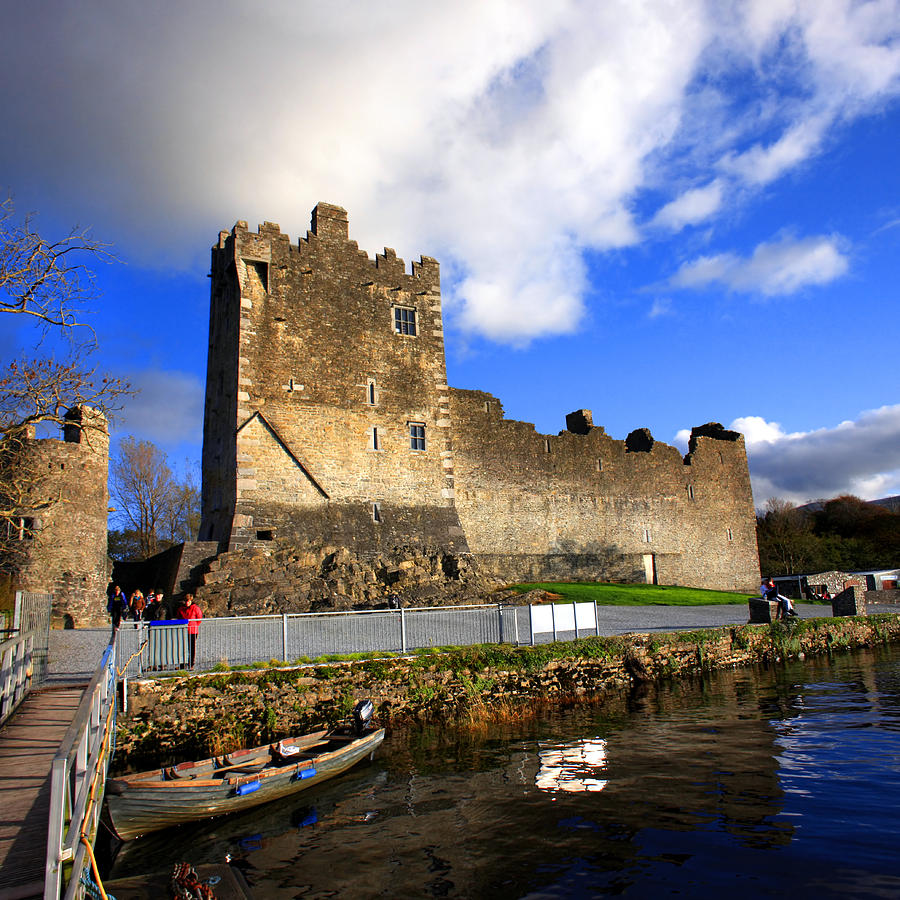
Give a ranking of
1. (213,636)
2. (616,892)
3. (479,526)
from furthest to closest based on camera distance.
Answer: (479,526) → (213,636) → (616,892)

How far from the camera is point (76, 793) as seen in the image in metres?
5.93

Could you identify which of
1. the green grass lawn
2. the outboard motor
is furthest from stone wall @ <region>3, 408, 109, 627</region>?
the outboard motor

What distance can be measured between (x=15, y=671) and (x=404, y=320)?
18.7 meters

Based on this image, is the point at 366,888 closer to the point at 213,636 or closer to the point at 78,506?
the point at 213,636

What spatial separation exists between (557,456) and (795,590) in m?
17.1

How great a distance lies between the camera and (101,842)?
8.64 metres

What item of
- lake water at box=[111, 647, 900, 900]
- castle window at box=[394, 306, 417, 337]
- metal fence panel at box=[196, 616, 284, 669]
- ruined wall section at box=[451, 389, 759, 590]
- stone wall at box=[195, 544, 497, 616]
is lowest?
lake water at box=[111, 647, 900, 900]

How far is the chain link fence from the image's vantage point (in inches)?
527

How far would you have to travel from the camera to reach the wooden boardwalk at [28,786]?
5.69m

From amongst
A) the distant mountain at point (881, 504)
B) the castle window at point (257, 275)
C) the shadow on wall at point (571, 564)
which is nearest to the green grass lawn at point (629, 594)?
the shadow on wall at point (571, 564)

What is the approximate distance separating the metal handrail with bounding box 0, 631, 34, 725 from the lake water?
11.0 feet

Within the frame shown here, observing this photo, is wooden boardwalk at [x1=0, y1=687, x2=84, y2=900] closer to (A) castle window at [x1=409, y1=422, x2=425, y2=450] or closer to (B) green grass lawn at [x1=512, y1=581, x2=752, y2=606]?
(A) castle window at [x1=409, y1=422, x2=425, y2=450]

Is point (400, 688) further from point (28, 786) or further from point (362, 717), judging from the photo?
point (28, 786)

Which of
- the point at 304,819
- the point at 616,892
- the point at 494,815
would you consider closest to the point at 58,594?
the point at 304,819
